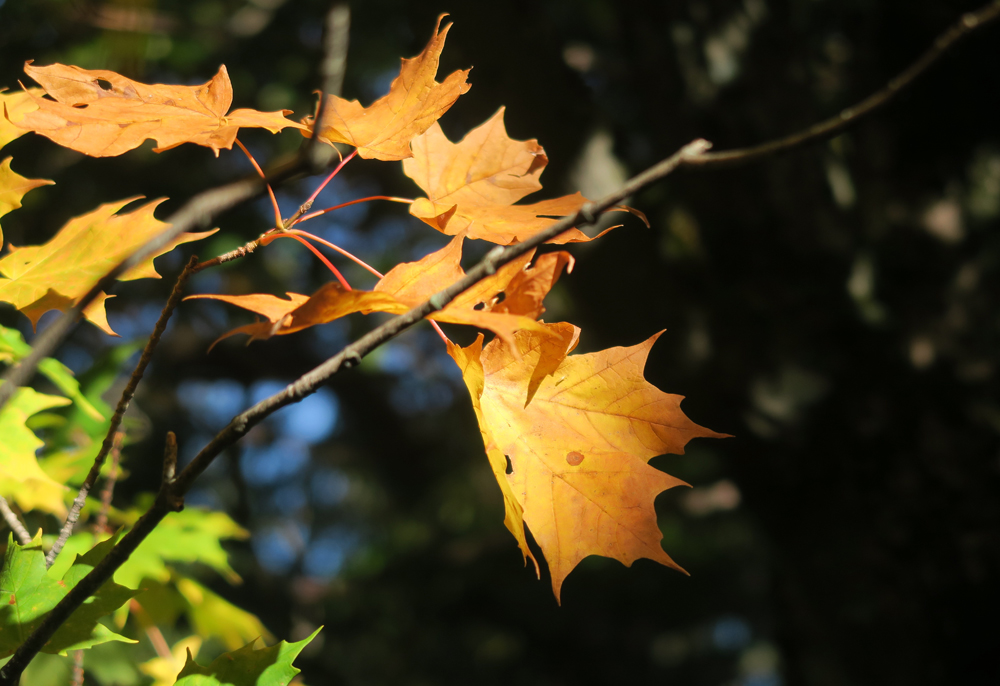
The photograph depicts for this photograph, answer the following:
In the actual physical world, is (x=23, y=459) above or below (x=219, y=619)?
above

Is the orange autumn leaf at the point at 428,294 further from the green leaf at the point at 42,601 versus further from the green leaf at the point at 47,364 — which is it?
the green leaf at the point at 47,364

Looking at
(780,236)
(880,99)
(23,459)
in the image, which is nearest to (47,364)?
(23,459)

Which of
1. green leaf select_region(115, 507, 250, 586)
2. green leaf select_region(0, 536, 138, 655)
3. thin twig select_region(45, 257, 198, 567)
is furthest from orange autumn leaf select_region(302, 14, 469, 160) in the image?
green leaf select_region(115, 507, 250, 586)

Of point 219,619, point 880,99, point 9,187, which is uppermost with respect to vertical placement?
point 9,187

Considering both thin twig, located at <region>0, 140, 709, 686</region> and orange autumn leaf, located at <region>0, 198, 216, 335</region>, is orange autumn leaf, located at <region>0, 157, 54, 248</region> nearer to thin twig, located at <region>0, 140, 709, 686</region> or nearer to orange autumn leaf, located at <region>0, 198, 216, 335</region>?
orange autumn leaf, located at <region>0, 198, 216, 335</region>

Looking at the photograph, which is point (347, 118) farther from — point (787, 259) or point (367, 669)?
point (367, 669)

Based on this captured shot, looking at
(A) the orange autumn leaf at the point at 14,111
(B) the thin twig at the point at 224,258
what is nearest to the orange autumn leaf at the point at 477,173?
(B) the thin twig at the point at 224,258

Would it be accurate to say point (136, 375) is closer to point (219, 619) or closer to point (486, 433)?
point (486, 433)
